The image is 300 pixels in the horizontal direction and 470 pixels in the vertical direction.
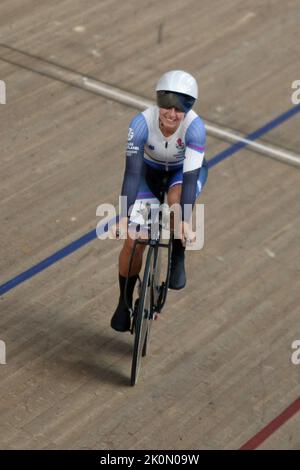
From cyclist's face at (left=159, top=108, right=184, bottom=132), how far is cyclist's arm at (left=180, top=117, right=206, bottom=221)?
0.32 ft

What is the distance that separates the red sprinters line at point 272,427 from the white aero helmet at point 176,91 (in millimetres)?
1778

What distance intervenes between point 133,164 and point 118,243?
5.43 ft

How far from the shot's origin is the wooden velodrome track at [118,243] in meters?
6.68

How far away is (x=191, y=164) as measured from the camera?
21.1 ft

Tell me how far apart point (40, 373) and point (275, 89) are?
3.80 metres

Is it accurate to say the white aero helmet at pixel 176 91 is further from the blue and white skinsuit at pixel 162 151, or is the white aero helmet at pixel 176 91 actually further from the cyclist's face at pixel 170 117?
the blue and white skinsuit at pixel 162 151

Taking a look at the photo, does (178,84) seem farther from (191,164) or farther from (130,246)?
(130,246)

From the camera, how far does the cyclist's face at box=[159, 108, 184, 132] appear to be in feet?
20.9
